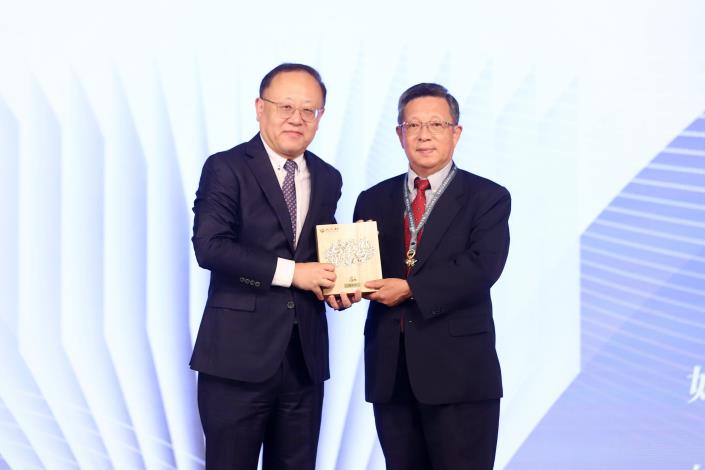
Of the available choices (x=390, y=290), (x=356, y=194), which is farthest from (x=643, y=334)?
(x=390, y=290)

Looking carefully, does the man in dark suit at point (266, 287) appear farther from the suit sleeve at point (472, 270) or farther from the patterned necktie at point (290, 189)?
the suit sleeve at point (472, 270)

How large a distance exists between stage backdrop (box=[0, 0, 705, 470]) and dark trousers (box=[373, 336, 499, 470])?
0.75 m

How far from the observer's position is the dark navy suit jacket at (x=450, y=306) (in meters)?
1.88

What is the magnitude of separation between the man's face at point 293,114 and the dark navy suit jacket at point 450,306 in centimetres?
37

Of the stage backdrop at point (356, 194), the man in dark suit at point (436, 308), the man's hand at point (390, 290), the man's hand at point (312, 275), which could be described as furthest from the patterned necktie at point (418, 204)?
the stage backdrop at point (356, 194)

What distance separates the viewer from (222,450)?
77.7 inches

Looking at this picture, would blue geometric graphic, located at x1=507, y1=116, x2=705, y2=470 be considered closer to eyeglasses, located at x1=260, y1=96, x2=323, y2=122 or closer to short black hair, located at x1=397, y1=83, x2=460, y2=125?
short black hair, located at x1=397, y1=83, x2=460, y2=125

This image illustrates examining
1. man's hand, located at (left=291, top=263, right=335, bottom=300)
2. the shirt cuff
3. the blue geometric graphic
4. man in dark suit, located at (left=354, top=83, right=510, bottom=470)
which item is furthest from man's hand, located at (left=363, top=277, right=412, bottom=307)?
the blue geometric graphic

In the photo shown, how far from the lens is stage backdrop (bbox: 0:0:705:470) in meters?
2.54

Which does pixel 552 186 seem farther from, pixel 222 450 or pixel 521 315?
pixel 222 450

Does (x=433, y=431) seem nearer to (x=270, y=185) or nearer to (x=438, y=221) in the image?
(x=438, y=221)

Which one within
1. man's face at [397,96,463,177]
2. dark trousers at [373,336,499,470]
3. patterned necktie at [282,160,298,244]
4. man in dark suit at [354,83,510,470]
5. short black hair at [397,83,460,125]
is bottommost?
dark trousers at [373,336,499,470]

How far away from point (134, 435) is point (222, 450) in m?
0.85

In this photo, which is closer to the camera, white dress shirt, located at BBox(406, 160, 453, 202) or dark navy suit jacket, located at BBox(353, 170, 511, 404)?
dark navy suit jacket, located at BBox(353, 170, 511, 404)
